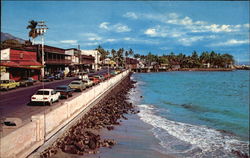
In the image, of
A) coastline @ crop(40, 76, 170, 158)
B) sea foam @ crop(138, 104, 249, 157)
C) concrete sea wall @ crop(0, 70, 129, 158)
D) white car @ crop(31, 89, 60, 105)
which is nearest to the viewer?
concrete sea wall @ crop(0, 70, 129, 158)

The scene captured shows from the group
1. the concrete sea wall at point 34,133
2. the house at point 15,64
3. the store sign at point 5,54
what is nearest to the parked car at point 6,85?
the house at point 15,64

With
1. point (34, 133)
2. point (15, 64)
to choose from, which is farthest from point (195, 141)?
point (15, 64)

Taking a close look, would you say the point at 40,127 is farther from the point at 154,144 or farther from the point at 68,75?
the point at 68,75

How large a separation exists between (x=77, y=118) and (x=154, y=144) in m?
6.26

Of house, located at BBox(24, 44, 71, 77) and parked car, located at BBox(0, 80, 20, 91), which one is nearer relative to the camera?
parked car, located at BBox(0, 80, 20, 91)

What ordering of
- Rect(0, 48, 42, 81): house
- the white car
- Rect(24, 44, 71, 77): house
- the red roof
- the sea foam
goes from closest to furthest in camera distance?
the sea foam
the white car
the red roof
Rect(0, 48, 42, 81): house
Rect(24, 44, 71, 77): house

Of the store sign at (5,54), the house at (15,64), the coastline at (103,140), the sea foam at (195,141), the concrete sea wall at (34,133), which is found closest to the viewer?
the concrete sea wall at (34,133)

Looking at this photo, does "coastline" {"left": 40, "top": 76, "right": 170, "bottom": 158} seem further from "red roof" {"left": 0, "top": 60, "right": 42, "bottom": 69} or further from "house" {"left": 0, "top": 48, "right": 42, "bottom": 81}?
"house" {"left": 0, "top": 48, "right": 42, "bottom": 81}

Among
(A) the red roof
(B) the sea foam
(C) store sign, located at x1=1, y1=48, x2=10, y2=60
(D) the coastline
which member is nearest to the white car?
(A) the red roof

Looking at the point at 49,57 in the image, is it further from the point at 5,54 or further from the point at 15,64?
the point at 15,64

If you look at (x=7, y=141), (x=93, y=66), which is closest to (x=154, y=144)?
(x=7, y=141)

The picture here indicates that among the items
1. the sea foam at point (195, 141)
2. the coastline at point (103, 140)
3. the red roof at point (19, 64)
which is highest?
the red roof at point (19, 64)

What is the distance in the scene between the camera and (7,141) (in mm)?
8484

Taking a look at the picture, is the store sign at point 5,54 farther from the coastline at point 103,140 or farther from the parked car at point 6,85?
the coastline at point 103,140
